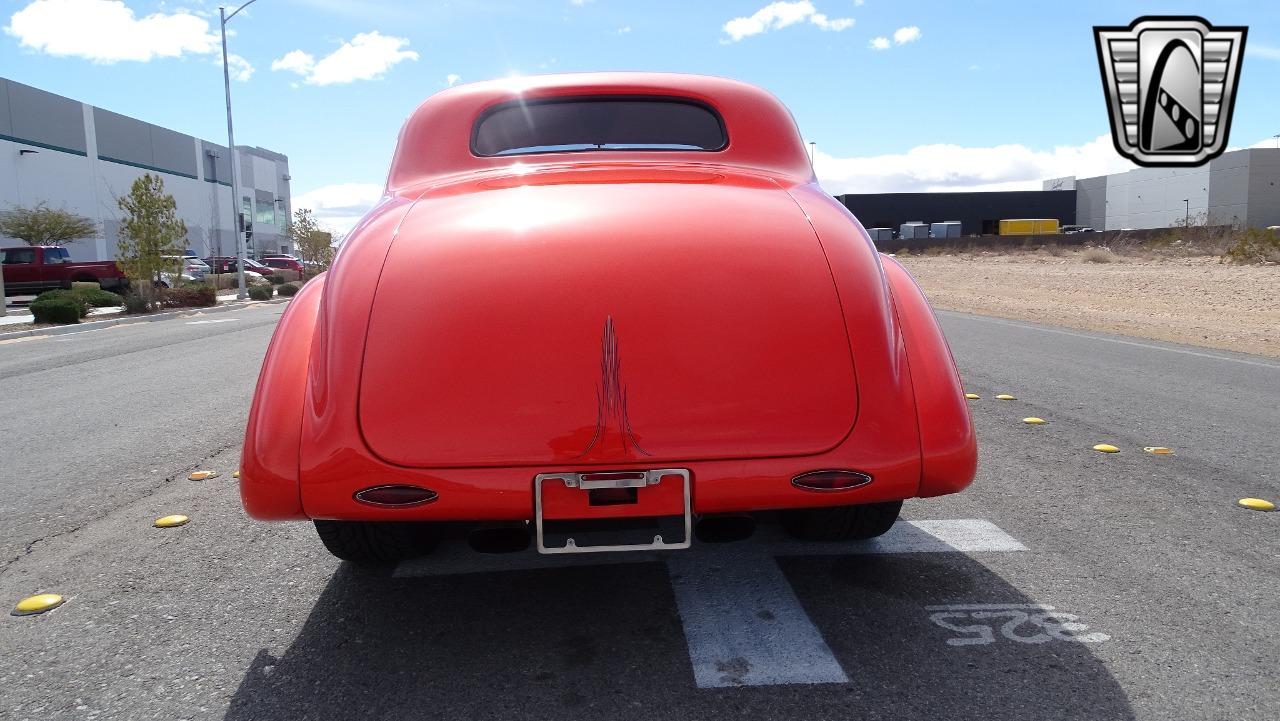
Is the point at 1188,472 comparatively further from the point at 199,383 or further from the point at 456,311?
the point at 199,383

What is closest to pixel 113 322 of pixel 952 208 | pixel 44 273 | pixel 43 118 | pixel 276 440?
pixel 44 273

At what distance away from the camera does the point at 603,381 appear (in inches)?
88.3

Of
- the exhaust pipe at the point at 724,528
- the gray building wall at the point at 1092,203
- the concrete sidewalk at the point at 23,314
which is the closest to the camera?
the exhaust pipe at the point at 724,528

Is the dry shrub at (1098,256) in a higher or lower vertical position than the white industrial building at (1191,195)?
lower

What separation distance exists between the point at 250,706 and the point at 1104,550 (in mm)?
2779

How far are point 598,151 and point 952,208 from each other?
77.7 metres

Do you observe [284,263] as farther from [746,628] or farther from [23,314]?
[746,628]

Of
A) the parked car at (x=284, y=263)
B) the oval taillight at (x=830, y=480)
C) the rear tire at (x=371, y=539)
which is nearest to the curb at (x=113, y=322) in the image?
the rear tire at (x=371, y=539)

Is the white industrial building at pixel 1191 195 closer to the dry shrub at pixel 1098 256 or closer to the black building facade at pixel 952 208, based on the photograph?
the black building facade at pixel 952 208

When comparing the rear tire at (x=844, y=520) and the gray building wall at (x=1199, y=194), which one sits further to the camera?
the gray building wall at (x=1199, y=194)

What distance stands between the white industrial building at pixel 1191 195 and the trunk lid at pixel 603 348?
225ft

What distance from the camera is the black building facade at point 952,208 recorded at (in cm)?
7469

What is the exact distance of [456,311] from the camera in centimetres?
232

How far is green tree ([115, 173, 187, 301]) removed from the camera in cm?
2369
